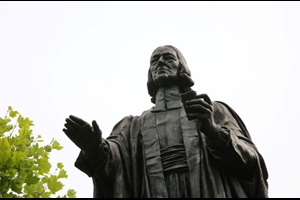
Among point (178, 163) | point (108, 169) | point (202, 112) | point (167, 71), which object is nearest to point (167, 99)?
point (167, 71)

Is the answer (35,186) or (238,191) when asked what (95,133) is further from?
(35,186)

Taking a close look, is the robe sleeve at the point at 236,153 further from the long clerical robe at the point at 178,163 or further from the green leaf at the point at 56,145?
the green leaf at the point at 56,145

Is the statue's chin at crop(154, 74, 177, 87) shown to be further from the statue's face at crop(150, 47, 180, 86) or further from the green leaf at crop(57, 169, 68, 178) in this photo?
the green leaf at crop(57, 169, 68, 178)

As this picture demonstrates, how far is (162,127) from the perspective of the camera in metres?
8.23

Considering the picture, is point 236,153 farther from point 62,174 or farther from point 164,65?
point 62,174

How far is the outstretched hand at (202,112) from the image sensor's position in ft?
24.0

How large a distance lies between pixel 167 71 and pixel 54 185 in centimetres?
300

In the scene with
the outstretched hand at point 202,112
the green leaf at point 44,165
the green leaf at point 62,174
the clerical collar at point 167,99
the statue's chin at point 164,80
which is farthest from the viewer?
the green leaf at point 44,165

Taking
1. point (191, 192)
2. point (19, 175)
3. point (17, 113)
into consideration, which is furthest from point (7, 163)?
point (191, 192)

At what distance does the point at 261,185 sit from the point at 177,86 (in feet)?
6.68

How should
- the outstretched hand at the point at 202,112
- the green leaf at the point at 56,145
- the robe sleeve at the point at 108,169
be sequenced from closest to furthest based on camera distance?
the outstretched hand at the point at 202,112
the robe sleeve at the point at 108,169
the green leaf at the point at 56,145

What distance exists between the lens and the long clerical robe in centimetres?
744

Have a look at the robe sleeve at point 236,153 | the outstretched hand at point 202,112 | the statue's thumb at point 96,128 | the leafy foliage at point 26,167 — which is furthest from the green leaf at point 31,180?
the outstretched hand at point 202,112

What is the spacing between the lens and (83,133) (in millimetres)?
7340
